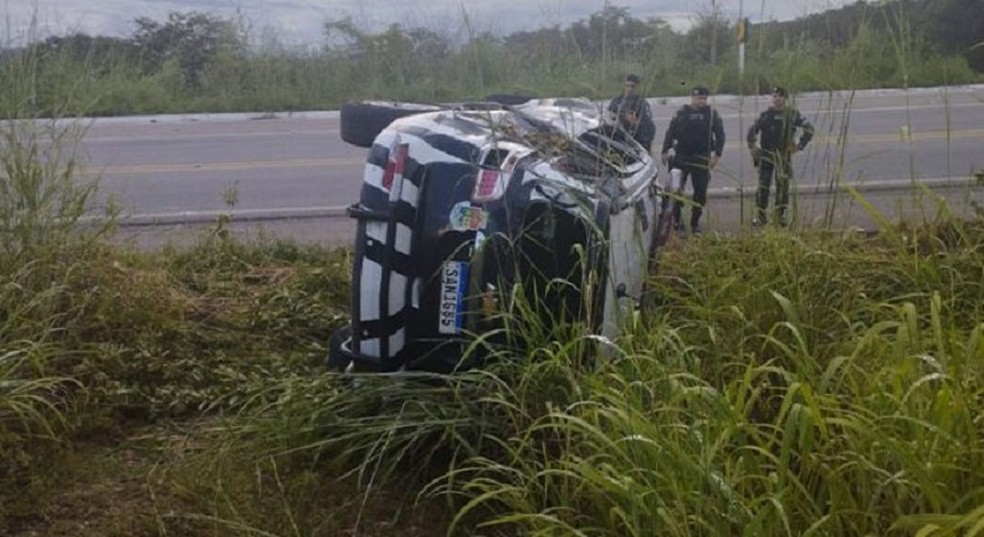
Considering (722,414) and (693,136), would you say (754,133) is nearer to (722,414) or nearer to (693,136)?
(693,136)

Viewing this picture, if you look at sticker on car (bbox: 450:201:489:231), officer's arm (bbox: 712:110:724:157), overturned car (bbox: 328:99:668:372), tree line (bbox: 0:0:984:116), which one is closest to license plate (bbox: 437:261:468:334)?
overturned car (bbox: 328:99:668:372)

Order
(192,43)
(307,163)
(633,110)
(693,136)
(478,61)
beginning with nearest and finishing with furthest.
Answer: (478,61) → (633,110) → (693,136) → (307,163) → (192,43)

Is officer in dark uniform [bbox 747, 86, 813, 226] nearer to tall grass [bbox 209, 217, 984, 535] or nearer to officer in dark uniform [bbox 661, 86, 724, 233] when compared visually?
tall grass [bbox 209, 217, 984, 535]

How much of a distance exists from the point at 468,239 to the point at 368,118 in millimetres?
1394

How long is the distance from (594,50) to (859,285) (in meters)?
3.30

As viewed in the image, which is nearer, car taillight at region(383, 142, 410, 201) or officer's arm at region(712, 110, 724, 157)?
car taillight at region(383, 142, 410, 201)

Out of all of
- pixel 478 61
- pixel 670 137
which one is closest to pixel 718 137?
pixel 670 137

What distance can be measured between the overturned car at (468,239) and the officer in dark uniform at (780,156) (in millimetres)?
626

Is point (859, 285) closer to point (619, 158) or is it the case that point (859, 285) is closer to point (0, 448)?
point (619, 158)

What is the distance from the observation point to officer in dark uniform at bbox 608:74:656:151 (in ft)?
19.1

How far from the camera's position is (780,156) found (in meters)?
4.82

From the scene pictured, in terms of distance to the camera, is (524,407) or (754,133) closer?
(524,407)

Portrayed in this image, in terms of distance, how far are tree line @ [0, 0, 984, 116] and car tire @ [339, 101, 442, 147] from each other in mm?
478

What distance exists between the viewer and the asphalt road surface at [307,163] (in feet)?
31.0
